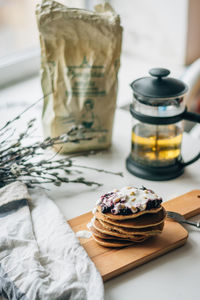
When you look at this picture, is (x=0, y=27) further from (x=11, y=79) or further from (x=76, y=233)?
(x=76, y=233)

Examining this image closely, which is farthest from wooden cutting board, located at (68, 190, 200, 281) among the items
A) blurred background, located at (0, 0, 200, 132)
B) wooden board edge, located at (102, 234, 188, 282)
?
blurred background, located at (0, 0, 200, 132)

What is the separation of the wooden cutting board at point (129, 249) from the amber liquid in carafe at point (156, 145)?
181 millimetres

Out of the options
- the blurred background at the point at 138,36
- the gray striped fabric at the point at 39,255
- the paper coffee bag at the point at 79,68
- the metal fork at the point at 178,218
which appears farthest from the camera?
the blurred background at the point at 138,36

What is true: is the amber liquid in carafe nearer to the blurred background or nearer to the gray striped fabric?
the gray striped fabric

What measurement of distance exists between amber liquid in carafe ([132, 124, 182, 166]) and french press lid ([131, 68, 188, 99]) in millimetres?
150

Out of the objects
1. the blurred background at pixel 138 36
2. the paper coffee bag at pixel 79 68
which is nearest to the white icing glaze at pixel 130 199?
the paper coffee bag at pixel 79 68

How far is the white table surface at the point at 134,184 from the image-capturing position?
67 centimetres

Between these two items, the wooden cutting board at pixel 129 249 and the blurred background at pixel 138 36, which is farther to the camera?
the blurred background at pixel 138 36

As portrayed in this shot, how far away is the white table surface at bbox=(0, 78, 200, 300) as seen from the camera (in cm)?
67

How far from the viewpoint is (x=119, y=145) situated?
1146 mm

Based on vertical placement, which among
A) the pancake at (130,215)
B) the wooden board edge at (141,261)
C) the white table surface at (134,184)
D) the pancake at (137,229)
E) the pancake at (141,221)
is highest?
the pancake at (130,215)

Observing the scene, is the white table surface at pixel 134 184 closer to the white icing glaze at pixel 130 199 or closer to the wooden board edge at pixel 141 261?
the wooden board edge at pixel 141 261

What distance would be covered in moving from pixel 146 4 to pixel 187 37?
9.3 inches

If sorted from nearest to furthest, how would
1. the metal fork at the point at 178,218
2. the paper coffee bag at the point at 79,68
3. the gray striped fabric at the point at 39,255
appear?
1. the gray striped fabric at the point at 39,255
2. the metal fork at the point at 178,218
3. the paper coffee bag at the point at 79,68
